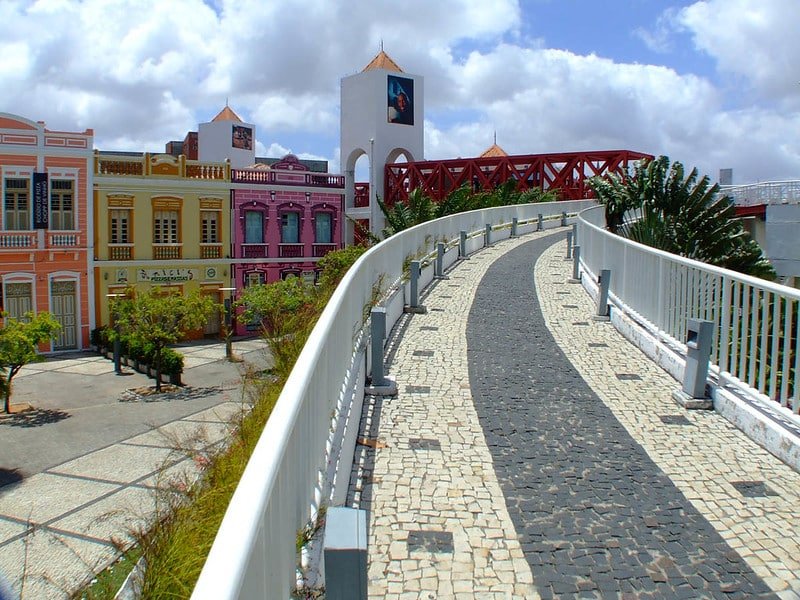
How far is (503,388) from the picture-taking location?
8930 mm

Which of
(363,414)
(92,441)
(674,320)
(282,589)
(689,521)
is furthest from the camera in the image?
(92,441)

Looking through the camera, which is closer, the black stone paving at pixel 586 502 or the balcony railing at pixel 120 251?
the black stone paving at pixel 586 502

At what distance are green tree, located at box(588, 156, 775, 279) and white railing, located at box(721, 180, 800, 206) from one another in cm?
1271

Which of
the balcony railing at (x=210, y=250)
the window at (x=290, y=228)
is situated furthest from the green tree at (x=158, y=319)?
the window at (x=290, y=228)

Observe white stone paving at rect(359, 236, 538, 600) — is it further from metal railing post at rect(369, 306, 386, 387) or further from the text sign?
the text sign

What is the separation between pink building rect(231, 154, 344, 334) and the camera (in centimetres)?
4272

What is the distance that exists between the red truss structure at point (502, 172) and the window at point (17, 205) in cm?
2455

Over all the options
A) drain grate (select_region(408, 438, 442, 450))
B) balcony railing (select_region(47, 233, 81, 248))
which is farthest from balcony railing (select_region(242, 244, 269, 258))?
drain grate (select_region(408, 438, 442, 450))

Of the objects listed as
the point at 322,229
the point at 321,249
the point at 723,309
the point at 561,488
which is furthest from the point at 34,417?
the point at 322,229

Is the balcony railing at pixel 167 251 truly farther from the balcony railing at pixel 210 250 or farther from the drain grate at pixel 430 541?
the drain grate at pixel 430 541

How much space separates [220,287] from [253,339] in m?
3.63

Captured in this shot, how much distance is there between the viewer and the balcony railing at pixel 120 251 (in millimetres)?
37875

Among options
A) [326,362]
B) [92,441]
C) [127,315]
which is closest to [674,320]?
[326,362]

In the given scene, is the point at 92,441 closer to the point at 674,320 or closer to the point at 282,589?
the point at 674,320
